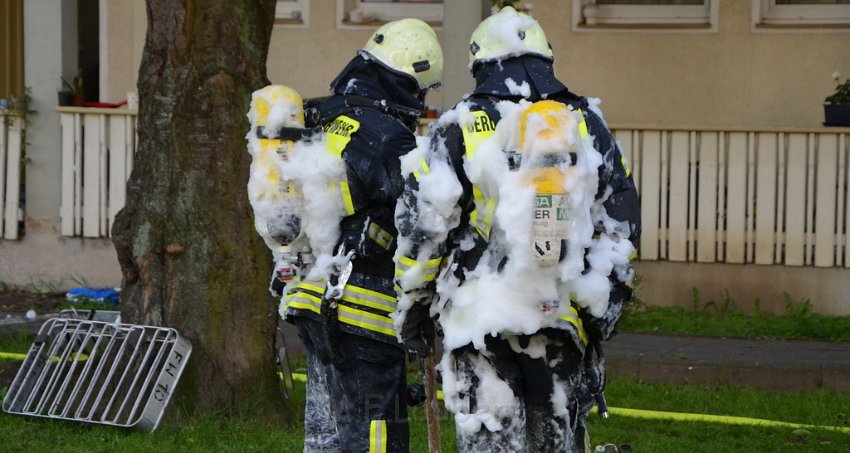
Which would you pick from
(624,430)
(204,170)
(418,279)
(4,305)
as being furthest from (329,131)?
(4,305)

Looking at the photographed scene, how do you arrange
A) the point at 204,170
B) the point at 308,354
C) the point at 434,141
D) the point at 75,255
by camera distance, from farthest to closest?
1. the point at 75,255
2. the point at 204,170
3. the point at 308,354
4. the point at 434,141

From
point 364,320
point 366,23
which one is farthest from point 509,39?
point 366,23

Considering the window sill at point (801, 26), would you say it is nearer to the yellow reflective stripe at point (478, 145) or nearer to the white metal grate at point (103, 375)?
the white metal grate at point (103, 375)

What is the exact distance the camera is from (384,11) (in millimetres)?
11461

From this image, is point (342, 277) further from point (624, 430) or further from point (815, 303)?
point (815, 303)

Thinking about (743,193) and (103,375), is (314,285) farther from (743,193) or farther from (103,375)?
(743,193)

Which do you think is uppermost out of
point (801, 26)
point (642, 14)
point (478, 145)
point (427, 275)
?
point (642, 14)

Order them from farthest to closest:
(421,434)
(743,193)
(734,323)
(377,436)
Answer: (743,193), (734,323), (421,434), (377,436)

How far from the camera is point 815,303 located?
10469 mm

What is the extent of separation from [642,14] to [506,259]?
688 cm

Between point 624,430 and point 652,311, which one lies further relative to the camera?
point 652,311

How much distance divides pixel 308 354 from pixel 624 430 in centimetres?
228

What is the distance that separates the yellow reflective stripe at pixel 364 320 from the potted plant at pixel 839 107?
6.04 meters

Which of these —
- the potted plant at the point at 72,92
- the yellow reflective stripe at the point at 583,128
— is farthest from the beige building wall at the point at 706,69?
the yellow reflective stripe at the point at 583,128
